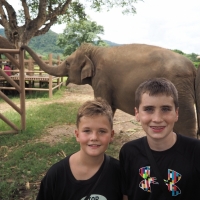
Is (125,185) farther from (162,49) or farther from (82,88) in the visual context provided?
(82,88)

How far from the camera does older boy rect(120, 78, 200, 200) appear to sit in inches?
64.6

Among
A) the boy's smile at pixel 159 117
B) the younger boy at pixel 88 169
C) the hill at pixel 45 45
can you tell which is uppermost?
the boy's smile at pixel 159 117

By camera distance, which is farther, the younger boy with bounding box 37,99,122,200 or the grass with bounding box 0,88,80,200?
the grass with bounding box 0,88,80,200

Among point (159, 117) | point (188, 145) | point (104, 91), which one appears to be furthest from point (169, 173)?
point (104, 91)

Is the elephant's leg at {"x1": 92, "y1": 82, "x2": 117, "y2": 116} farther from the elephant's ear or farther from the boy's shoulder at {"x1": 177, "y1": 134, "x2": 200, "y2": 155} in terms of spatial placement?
the boy's shoulder at {"x1": 177, "y1": 134, "x2": 200, "y2": 155}

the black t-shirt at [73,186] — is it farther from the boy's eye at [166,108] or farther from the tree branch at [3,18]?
the tree branch at [3,18]

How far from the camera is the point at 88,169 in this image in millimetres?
1763

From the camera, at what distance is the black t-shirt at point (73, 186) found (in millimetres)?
1680

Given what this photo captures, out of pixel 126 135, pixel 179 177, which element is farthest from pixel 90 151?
pixel 126 135

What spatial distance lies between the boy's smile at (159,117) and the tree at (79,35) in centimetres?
4206

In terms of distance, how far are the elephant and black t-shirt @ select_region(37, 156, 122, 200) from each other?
2450 mm

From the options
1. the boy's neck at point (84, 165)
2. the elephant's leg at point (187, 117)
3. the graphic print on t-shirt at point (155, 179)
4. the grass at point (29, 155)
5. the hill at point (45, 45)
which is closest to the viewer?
the graphic print on t-shirt at point (155, 179)

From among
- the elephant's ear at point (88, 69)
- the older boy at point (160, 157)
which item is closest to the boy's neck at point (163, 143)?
the older boy at point (160, 157)

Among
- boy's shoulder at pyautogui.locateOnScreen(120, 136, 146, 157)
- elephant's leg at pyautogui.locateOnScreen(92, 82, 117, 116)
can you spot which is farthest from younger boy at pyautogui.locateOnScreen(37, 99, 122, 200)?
elephant's leg at pyautogui.locateOnScreen(92, 82, 117, 116)
